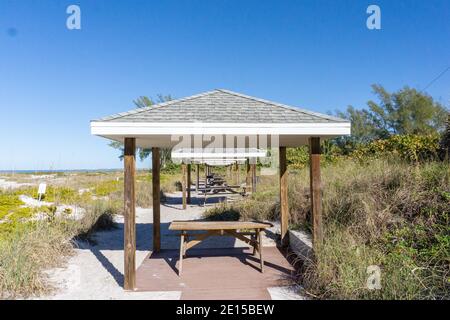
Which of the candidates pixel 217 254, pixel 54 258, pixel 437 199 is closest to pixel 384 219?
pixel 437 199

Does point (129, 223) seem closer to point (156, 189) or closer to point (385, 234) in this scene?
point (156, 189)

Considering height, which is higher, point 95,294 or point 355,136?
point 355,136

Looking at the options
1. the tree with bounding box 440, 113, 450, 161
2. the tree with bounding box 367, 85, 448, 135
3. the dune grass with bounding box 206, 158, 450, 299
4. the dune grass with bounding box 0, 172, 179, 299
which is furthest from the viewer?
the tree with bounding box 367, 85, 448, 135

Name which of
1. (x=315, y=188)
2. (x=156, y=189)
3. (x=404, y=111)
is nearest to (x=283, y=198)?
(x=315, y=188)

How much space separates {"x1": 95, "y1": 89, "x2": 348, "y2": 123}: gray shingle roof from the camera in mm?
4762

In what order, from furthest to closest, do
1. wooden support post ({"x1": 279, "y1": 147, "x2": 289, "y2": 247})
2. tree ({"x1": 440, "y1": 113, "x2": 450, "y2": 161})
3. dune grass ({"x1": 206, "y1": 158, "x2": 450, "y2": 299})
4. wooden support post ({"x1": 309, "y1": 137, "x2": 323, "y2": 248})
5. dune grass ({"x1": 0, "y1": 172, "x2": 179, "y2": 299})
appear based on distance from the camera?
tree ({"x1": 440, "y1": 113, "x2": 450, "y2": 161}) → wooden support post ({"x1": 279, "y1": 147, "x2": 289, "y2": 247}) → wooden support post ({"x1": 309, "y1": 137, "x2": 323, "y2": 248}) → dune grass ({"x1": 0, "y1": 172, "x2": 179, "y2": 299}) → dune grass ({"x1": 206, "y1": 158, "x2": 450, "y2": 299})

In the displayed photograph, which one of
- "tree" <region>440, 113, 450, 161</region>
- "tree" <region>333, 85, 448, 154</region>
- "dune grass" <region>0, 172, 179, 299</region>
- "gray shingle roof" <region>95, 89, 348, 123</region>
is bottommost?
"dune grass" <region>0, 172, 179, 299</region>

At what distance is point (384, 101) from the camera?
1111 inches

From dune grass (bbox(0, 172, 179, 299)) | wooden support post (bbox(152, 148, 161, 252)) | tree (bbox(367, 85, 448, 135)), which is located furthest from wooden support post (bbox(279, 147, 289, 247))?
tree (bbox(367, 85, 448, 135))

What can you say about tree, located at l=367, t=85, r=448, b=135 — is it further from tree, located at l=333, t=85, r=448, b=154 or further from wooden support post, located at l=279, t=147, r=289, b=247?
wooden support post, located at l=279, t=147, r=289, b=247
